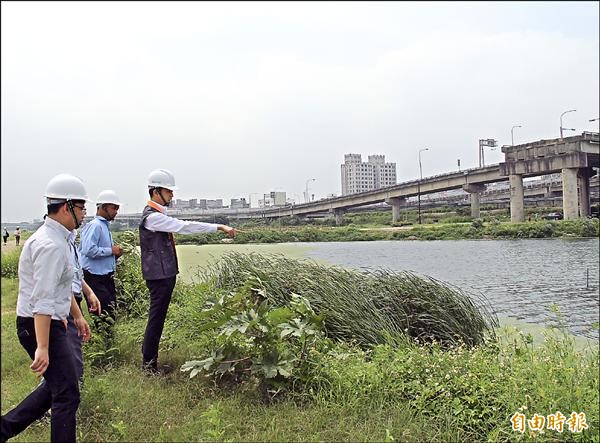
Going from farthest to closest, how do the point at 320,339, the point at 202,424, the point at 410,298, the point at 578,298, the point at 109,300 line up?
the point at 578,298 → the point at 410,298 → the point at 109,300 → the point at 320,339 → the point at 202,424

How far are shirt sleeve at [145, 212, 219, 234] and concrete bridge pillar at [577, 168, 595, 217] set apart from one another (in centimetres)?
2903

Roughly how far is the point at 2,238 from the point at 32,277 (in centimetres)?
95

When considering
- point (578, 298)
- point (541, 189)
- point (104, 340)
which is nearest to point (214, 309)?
point (104, 340)

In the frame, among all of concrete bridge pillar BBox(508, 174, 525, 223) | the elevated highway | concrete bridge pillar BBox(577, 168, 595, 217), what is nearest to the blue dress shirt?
the elevated highway

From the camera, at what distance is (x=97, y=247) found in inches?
202

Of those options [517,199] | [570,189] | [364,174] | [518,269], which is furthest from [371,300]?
[364,174]

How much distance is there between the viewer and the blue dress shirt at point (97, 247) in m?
5.12

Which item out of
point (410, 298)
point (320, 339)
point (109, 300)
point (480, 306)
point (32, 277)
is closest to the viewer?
point (32, 277)

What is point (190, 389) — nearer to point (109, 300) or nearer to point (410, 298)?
point (109, 300)

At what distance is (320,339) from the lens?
4.51 meters

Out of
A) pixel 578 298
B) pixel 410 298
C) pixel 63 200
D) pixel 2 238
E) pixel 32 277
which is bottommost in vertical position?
pixel 578 298

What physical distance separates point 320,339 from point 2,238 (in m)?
3.02

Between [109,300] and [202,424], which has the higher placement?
[109,300]

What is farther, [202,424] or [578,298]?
[578,298]
